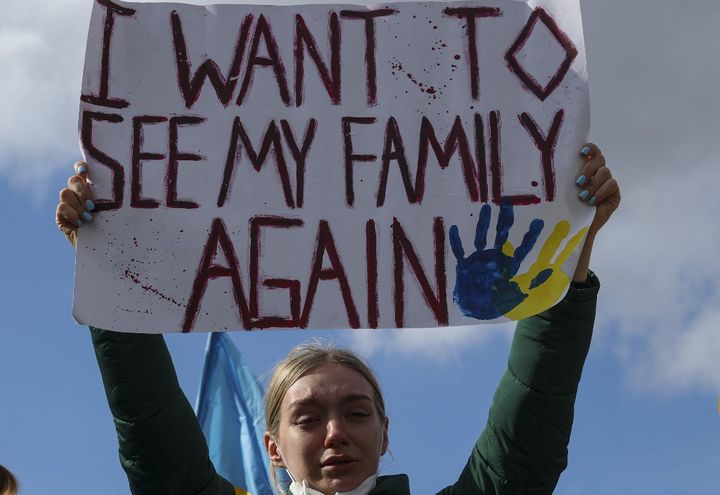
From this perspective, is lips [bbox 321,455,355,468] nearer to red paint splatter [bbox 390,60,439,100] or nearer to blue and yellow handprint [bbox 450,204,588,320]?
blue and yellow handprint [bbox 450,204,588,320]

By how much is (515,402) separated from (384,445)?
45cm

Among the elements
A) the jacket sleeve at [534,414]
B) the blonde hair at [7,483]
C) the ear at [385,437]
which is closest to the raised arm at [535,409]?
the jacket sleeve at [534,414]

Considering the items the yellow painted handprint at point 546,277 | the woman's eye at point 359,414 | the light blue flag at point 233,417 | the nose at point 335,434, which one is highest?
the yellow painted handprint at point 546,277

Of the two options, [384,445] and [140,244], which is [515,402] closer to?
[384,445]

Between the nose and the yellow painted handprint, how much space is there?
606 millimetres

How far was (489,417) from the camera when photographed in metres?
3.64

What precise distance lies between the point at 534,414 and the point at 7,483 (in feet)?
6.44

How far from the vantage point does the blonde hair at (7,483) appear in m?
4.43

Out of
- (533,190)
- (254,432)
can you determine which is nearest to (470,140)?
(533,190)

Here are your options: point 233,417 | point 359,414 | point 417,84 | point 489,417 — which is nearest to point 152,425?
point 359,414

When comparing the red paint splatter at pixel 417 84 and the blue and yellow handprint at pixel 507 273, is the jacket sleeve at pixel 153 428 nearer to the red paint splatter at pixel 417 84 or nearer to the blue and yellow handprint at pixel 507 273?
the blue and yellow handprint at pixel 507 273

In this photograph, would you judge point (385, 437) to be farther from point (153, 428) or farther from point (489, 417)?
point (153, 428)

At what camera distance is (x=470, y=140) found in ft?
13.4

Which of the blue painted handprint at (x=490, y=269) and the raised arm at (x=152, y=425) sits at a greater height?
the blue painted handprint at (x=490, y=269)
